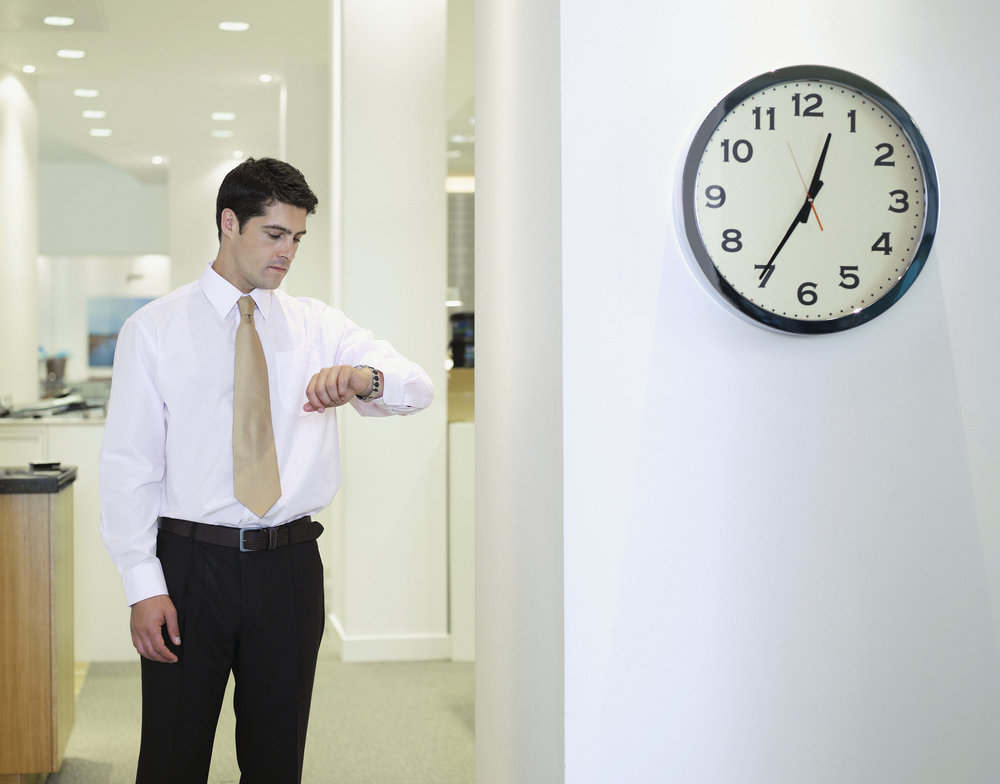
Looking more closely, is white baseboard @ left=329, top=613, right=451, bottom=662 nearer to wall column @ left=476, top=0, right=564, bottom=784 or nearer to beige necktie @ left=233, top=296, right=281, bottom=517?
wall column @ left=476, top=0, right=564, bottom=784

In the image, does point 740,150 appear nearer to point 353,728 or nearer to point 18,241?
point 353,728

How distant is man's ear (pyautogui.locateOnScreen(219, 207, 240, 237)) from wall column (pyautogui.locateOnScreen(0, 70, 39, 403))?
580cm

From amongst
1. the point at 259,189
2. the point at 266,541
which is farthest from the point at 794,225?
the point at 266,541

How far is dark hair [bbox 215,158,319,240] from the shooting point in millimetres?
2154

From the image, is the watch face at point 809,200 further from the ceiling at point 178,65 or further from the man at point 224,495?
the ceiling at point 178,65

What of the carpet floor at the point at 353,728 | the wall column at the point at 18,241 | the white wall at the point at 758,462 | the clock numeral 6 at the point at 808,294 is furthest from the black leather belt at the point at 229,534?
the wall column at the point at 18,241

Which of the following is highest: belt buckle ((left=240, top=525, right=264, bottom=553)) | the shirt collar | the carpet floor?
the shirt collar

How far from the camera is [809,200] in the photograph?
6.07 ft

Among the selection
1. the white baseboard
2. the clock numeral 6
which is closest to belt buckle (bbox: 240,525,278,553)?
the clock numeral 6

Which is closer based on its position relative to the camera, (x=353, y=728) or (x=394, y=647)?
(x=353, y=728)

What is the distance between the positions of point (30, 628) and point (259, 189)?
1.81 meters

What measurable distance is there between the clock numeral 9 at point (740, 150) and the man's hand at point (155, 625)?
1.35 metres

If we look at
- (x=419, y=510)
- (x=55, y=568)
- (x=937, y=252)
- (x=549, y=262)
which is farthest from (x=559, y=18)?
(x=419, y=510)

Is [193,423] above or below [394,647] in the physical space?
above
